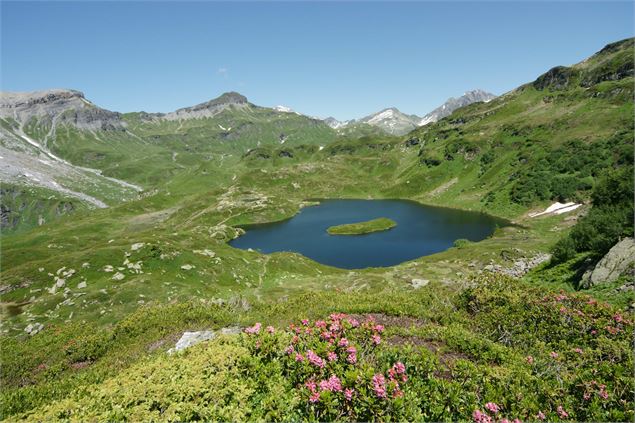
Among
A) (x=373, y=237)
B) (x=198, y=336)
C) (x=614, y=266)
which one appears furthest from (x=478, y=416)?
(x=373, y=237)

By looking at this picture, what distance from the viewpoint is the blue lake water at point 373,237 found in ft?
393

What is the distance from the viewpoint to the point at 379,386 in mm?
10875

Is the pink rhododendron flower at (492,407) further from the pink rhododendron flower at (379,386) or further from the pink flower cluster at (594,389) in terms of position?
the pink flower cluster at (594,389)

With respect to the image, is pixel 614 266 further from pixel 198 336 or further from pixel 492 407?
pixel 198 336

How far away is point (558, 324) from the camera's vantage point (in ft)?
59.5

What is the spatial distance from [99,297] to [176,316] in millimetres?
46029

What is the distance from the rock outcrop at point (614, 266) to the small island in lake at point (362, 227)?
12400 centimetres

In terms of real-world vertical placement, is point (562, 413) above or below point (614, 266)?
above

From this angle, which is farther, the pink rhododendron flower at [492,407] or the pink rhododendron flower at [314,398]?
the pink rhododendron flower at [492,407]

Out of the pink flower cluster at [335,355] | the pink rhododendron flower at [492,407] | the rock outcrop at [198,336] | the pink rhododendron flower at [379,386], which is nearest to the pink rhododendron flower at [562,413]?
the pink rhododendron flower at [492,407]

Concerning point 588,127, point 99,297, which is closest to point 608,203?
point 99,297

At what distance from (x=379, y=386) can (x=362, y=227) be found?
152m

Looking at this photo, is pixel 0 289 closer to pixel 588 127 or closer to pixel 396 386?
pixel 396 386

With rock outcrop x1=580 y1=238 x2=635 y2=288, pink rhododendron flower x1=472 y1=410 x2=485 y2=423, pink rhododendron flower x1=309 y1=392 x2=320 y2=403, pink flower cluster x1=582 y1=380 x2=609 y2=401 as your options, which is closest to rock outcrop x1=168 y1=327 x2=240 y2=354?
pink rhododendron flower x1=309 y1=392 x2=320 y2=403
